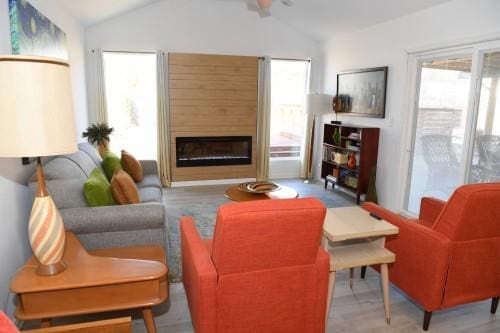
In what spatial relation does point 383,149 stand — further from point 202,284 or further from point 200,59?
point 202,284

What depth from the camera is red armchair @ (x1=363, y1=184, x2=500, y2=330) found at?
194 cm

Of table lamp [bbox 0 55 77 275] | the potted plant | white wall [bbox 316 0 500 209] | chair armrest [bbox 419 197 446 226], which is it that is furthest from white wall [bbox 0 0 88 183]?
white wall [bbox 316 0 500 209]

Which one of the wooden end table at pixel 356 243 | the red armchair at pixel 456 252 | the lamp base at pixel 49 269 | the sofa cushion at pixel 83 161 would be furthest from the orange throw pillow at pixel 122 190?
the red armchair at pixel 456 252

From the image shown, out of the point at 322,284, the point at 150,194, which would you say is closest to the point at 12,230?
the point at 150,194

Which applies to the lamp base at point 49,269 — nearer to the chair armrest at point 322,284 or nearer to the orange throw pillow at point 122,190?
the orange throw pillow at point 122,190

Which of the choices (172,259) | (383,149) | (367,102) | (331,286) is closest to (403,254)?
(331,286)

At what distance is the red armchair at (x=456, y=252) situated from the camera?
6.37ft

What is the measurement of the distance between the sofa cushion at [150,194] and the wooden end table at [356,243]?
1.85 meters

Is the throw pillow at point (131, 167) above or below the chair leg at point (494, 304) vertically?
above

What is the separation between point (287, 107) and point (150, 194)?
375cm

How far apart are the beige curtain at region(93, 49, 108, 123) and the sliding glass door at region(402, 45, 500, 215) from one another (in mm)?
4604

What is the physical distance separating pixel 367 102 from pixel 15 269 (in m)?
4.67

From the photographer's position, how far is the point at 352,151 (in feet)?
17.4

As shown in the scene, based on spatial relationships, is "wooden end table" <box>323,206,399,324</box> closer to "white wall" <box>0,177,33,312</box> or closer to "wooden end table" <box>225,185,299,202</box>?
"wooden end table" <box>225,185,299,202</box>
